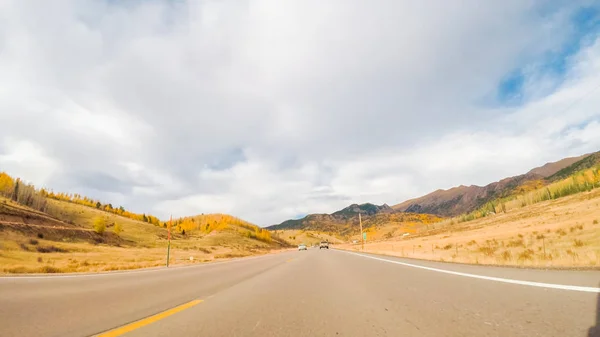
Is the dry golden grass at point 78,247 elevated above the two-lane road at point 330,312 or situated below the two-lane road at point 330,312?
above

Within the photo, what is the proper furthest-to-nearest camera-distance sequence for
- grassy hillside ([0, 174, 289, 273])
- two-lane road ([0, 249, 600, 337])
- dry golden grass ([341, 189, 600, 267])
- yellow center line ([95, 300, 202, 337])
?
grassy hillside ([0, 174, 289, 273]) → dry golden grass ([341, 189, 600, 267]) → yellow center line ([95, 300, 202, 337]) → two-lane road ([0, 249, 600, 337])

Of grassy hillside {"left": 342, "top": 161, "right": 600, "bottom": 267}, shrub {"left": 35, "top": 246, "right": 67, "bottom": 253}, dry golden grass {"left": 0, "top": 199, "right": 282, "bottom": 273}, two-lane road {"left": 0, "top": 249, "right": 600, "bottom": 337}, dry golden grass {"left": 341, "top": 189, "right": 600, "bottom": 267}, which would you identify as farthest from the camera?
shrub {"left": 35, "top": 246, "right": 67, "bottom": 253}

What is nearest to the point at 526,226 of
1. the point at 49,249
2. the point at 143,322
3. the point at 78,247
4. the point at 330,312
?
the point at 330,312

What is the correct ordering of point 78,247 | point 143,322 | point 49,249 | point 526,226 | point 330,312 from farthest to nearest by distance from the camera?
point 78,247 < point 49,249 < point 526,226 < point 330,312 < point 143,322

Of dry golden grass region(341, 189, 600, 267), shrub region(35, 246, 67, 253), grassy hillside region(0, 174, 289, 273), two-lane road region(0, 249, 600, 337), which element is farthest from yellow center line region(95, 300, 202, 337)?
shrub region(35, 246, 67, 253)

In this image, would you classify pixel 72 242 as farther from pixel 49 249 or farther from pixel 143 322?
pixel 143 322

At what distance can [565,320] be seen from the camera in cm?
382

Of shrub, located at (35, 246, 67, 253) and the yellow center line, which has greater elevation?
shrub, located at (35, 246, 67, 253)

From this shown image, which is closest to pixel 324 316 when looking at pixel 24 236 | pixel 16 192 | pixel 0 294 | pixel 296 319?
pixel 296 319

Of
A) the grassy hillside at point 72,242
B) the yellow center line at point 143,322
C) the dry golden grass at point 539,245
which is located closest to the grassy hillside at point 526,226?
Result: the dry golden grass at point 539,245

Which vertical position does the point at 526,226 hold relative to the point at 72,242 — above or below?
below

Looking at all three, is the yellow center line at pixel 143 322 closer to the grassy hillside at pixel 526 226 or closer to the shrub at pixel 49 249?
the grassy hillside at pixel 526 226

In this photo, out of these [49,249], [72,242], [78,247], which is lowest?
[49,249]

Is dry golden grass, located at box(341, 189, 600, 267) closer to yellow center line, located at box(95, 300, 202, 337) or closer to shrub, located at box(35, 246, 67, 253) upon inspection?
yellow center line, located at box(95, 300, 202, 337)
